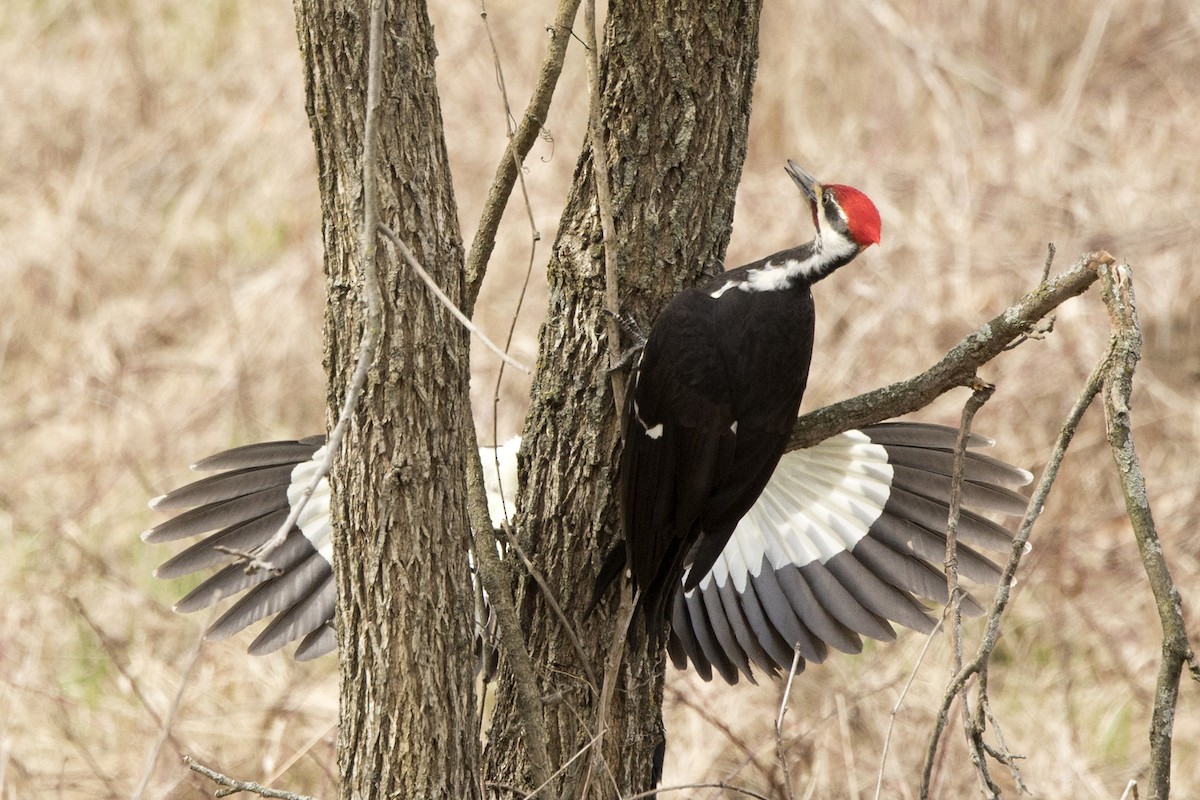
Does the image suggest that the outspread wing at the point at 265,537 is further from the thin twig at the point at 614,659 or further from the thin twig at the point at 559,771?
the thin twig at the point at 559,771

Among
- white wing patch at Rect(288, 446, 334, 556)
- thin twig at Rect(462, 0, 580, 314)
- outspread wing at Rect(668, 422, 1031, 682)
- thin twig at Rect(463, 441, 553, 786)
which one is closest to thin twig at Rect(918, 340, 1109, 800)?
thin twig at Rect(463, 441, 553, 786)

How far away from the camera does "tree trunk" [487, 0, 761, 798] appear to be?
7.34ft

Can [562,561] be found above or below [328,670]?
below

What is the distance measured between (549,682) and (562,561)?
0.73 feet

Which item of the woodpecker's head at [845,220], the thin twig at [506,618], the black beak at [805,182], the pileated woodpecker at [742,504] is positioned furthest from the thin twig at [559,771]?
the black beak at [805,182]

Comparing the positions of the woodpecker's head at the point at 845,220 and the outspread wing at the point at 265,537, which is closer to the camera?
the woodpecker's head at the point at 845,220

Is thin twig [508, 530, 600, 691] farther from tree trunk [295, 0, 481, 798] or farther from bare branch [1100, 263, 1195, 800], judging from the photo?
bare branch [1100, 263, 1195, 800]

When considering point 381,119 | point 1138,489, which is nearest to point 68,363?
point 381,119

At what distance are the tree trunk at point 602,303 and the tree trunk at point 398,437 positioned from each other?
32 centimetres

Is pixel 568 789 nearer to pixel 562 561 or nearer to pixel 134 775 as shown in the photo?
pixel 562 561

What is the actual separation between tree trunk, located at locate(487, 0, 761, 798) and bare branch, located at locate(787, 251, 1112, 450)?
40 centimetres

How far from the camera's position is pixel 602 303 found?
2.32 metres

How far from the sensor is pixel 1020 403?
4797 millimetres

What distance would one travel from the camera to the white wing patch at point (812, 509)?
9.78 feet
